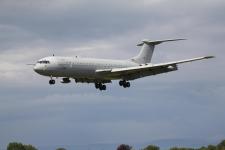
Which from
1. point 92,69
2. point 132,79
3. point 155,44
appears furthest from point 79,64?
point 155,44

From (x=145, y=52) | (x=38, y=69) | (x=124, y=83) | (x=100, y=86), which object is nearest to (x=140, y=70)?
(x=124, y=83)

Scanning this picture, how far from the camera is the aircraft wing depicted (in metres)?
121

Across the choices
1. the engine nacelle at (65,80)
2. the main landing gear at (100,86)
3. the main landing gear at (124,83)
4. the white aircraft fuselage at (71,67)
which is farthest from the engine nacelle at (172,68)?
the engine nacelle at (65,80)

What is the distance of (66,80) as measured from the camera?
121m

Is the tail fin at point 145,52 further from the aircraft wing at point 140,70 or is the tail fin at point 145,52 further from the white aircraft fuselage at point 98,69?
the aircraft wing at point 140,70

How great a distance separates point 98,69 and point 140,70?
20.9 ft

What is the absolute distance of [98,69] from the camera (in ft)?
396

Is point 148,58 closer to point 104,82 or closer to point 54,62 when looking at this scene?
point 104,82

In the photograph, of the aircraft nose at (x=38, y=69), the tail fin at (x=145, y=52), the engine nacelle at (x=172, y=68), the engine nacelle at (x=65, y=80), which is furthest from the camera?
the tail fin at (x=145, y=52)

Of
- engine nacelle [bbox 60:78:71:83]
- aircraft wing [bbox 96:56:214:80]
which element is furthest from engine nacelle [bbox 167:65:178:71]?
engine nacelle [bbox 60:78:71:83]

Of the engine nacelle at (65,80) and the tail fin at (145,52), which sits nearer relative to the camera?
the engine nacelle at (65,80)

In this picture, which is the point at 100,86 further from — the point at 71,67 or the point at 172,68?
the point at 172,68

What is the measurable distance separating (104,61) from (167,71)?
9.23 metres

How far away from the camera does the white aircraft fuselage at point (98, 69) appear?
4574 inches
